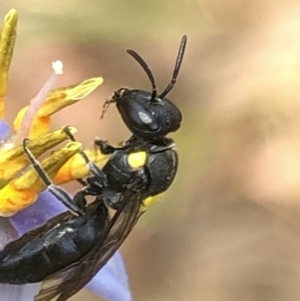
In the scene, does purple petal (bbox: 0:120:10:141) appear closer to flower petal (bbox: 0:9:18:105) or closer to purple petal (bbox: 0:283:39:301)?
flower petal (bbox: 0:9:18:105)

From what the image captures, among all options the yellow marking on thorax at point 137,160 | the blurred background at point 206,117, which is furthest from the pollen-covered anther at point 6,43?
the blurred background at point 206,117

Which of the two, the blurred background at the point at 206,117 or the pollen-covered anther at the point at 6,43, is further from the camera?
the blurred background at the point at 206,117

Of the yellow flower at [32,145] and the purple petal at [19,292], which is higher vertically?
the yellow flower at [32,145]

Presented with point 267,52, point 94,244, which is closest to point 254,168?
point 267,52

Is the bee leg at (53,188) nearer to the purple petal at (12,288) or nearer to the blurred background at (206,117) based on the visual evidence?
the purple petal at (12,288)

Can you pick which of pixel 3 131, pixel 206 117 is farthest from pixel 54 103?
pixel 206 117

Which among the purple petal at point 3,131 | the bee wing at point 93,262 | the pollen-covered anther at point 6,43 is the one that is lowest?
the bee wing at point 93,262
